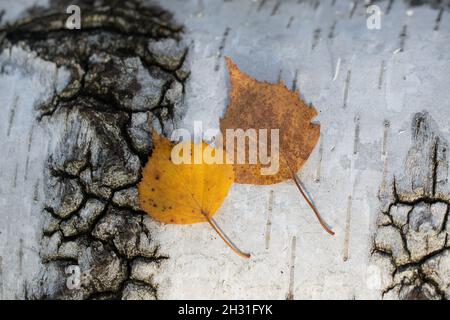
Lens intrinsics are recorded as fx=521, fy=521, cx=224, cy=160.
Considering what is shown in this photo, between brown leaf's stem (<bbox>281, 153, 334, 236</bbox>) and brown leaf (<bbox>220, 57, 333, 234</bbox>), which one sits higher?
brown leaf (<bbox>220, 57, 333, 234</bbox>)

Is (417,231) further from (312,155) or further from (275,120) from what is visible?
(275,120)

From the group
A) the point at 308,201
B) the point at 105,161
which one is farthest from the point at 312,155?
the point at 105,161

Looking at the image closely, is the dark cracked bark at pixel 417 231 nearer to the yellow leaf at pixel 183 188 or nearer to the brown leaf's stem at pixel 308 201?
the brown leaf's stem at pixel 308 201

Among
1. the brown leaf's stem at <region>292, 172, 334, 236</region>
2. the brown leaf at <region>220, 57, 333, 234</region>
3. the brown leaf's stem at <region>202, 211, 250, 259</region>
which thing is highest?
the brown leaf at <region>220, 57, 333, 234</region>

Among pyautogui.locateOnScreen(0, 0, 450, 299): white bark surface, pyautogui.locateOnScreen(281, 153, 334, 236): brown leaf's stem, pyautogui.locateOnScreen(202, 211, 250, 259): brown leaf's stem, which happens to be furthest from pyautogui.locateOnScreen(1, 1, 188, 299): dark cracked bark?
pyautogui.locateOnScreen(281, 153, 334, 236): brown leaf's stem

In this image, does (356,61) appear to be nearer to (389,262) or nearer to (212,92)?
(212,92)

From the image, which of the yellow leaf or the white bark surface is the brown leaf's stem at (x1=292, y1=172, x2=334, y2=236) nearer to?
the white bark surface
